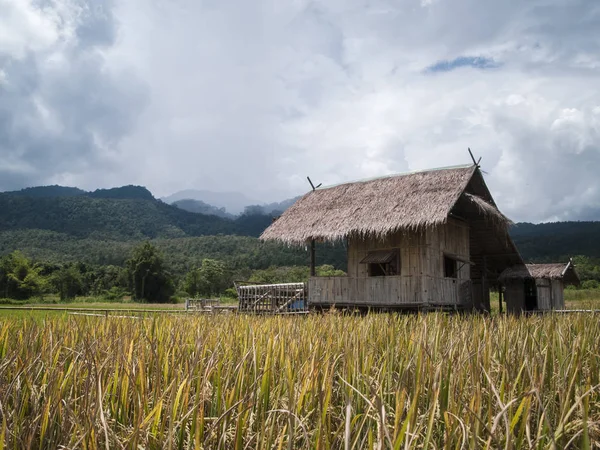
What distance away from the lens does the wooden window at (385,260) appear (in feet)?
41.1

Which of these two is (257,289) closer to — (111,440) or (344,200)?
(344,200)

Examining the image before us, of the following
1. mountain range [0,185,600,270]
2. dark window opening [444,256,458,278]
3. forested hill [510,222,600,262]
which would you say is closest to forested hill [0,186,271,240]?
mountain range [0,185,600,270]

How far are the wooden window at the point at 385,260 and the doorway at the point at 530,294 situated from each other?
869 centimetres

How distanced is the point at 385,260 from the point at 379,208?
54.7 inches

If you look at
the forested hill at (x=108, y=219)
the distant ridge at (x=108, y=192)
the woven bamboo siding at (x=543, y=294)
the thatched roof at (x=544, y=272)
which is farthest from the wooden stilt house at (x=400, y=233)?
the distant ridge at (x=108, y=192)

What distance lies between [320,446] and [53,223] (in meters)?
95.2

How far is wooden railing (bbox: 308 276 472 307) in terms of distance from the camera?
452 inches

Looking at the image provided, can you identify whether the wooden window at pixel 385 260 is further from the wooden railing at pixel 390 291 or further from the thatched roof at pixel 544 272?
the thatched roof at pixel 544 272

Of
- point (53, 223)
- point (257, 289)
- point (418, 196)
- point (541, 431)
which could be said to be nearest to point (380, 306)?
point (418, 196)

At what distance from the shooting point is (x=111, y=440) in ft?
6.25

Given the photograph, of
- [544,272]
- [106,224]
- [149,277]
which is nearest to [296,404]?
[544,272]

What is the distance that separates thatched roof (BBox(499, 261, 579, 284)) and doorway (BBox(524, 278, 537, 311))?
666 millimetres

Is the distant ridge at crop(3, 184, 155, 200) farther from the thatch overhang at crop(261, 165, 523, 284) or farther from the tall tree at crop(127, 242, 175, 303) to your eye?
the thatch overhang at crop(261, 165, 523, 284)

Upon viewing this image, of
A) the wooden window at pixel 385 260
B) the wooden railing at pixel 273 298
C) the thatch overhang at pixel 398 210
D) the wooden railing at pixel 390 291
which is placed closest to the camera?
the wooden railing at pixel 390 291
